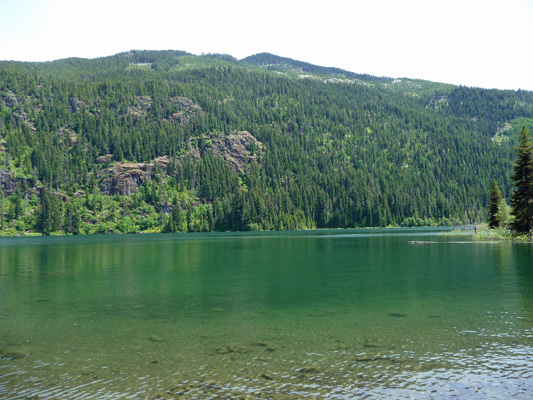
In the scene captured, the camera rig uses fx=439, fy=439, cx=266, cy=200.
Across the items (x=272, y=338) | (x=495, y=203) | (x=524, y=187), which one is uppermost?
(x=524, y=187)

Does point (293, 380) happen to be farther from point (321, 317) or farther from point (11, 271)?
point (11, 271)

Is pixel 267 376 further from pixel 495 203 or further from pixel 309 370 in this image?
pixel 495 203

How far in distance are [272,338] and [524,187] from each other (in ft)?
307

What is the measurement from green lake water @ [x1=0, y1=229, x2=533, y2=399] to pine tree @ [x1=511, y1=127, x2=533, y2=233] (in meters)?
56.2

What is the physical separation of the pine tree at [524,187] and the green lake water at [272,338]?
56.2m

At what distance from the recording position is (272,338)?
24.3m

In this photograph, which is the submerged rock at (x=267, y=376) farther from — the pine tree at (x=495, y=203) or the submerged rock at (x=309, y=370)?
the pine tree at (x=495, y=203)

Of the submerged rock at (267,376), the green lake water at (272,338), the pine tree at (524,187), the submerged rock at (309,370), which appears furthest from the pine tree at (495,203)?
the submerged rock at (267,376)

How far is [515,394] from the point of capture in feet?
52.0

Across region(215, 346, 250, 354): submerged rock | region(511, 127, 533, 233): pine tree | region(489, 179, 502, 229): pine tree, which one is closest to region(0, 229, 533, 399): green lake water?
region(215, 346, 250, 354): submerged rock

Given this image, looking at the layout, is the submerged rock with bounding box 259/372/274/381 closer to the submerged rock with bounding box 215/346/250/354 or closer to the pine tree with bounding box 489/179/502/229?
the submerged rock with bounding box 215/346/250/354

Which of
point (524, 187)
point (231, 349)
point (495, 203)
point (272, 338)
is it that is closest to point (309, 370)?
point (231, 349)

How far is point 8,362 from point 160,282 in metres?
28.2

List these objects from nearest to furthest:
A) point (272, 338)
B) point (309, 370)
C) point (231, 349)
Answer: point (309, 370), point (231, 349), point (272, 338)
